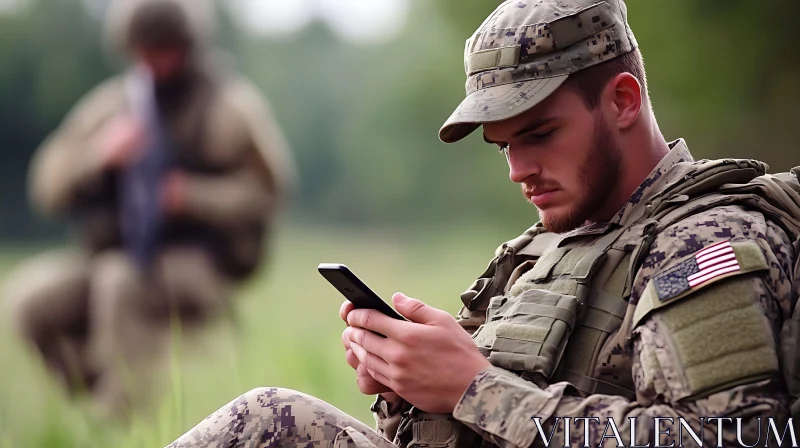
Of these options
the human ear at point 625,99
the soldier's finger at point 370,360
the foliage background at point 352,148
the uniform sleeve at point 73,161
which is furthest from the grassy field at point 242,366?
the human ear at point 625,99

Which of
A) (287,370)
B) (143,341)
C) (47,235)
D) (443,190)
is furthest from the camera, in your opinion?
(443,190)

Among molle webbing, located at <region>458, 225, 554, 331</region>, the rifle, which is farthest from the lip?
the rifle

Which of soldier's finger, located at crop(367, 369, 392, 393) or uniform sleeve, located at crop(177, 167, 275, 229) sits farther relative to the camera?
uniform sleeve, located at crop(177, 167, 275, 229)

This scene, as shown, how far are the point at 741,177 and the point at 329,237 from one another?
25.8m

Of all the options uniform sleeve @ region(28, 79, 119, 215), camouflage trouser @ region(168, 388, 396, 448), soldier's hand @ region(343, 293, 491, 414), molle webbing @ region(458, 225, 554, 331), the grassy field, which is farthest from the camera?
uniform sleeve @ region(28, 79, 119, 215)

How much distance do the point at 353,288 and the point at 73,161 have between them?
16.0 feet

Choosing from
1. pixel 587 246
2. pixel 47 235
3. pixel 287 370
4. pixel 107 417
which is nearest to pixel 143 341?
pixel 107 417

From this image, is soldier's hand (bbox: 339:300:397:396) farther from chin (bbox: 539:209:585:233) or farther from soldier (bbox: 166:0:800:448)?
chin (bbox: 539:209:585:233)

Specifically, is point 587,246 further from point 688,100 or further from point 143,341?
point 688,100

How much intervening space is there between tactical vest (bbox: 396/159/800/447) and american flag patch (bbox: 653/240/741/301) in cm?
16

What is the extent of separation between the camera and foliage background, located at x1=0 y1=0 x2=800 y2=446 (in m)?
6.30

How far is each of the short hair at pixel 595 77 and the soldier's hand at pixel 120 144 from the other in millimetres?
4572

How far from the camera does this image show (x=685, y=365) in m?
1.84

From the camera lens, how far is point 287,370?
5688mm
